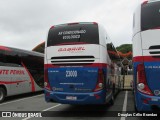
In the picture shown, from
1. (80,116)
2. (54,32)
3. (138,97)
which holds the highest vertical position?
(54,32)

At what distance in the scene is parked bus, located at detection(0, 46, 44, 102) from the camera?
47.3 ft

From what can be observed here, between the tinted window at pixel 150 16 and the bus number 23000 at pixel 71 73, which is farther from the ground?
the tinted window at pixel 150 16

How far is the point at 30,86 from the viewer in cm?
1756

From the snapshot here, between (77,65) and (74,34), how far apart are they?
121 cm

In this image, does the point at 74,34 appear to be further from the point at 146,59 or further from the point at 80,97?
the point at 146,59

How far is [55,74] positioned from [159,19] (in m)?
4.11

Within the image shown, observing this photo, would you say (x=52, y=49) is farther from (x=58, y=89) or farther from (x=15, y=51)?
(x=15, y=51)

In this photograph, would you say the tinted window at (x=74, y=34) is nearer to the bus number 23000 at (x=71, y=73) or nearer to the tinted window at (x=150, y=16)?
the bus number 23000 at (x=71, y=73)

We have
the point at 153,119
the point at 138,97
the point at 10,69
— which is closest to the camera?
the point at 138,97

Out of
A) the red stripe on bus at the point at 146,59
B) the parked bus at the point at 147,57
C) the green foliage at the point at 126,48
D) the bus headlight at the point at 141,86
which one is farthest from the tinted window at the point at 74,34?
the green foliage at the point at 126,48

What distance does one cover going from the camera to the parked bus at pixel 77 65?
9.18 meters

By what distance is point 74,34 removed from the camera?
978 centimetres

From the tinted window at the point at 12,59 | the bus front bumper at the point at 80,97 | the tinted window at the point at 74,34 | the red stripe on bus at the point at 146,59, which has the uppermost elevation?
the tinted window at the point at 74,34

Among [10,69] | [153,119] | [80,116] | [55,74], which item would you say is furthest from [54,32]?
[10,69]
